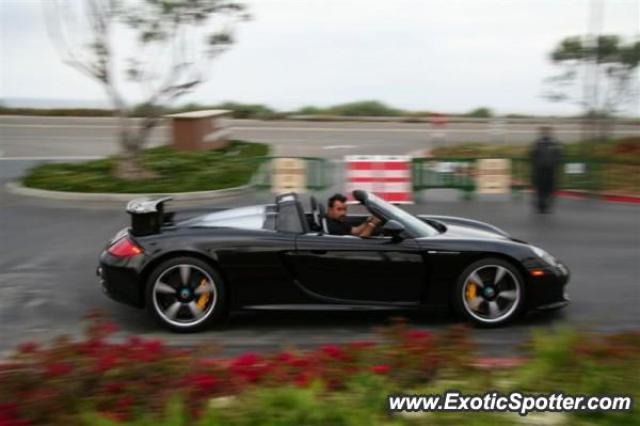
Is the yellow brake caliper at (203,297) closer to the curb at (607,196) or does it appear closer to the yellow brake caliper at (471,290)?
the yellow brake caliper at (471,290)

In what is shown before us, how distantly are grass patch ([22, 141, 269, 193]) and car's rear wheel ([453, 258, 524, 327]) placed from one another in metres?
9.70

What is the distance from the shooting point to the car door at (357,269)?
23.7 feet

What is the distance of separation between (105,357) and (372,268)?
289 centimetres

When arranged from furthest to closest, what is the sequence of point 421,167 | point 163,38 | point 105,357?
point 163,38, point 421,167, point 105,357

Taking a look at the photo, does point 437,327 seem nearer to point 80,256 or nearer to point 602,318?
point 602,318

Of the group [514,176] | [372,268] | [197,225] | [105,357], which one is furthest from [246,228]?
[514,176]

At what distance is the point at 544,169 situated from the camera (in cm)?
1451

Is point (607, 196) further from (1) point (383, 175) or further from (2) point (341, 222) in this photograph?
(2) point (341, 222)

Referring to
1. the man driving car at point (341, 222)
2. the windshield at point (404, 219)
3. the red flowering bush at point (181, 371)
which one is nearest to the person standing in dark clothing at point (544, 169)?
the windshield at point (404, 219)

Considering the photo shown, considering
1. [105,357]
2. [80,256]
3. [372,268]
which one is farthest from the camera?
[80,256]

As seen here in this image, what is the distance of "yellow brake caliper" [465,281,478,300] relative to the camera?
290 inches

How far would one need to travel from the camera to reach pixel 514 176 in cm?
1658

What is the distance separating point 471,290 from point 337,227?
1343mm

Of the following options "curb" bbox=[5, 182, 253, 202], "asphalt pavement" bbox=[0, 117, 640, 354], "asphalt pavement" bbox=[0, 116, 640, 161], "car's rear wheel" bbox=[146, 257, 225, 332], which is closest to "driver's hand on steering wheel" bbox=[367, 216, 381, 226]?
"asphalt pavement" bbox=[0, 117, 640, 354]
